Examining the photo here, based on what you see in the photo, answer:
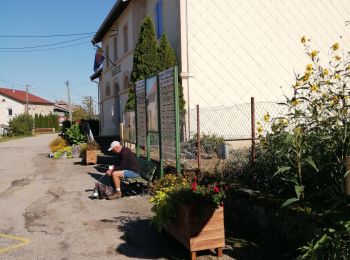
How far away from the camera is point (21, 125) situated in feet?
199

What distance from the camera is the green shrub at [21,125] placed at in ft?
198

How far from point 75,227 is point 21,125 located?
56.7 m

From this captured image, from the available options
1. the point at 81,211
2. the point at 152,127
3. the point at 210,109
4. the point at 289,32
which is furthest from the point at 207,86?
the point at 81,211

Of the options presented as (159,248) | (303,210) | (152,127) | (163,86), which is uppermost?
(163,86)

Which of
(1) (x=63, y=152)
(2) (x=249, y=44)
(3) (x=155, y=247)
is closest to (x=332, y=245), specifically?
(3) (x=155, y=247)

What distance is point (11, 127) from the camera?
2376 inches

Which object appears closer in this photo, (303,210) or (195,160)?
(303,210)

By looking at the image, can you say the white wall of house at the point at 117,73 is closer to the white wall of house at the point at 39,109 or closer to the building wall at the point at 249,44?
the building wall at the point at 249,44

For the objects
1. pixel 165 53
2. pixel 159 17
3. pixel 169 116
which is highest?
pixel 159 17

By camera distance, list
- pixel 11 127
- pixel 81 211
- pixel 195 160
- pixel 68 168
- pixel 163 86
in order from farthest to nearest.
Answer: pixel 11 127, pixel 68 168, pixel 195 160, pixel 163 86, pixel 81 211

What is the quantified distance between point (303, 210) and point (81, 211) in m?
5.00

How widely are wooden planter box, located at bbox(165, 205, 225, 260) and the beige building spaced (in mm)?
9158

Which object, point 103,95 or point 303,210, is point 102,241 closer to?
point 303,210

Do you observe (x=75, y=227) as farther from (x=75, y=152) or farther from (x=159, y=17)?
(x=75, y=152)
